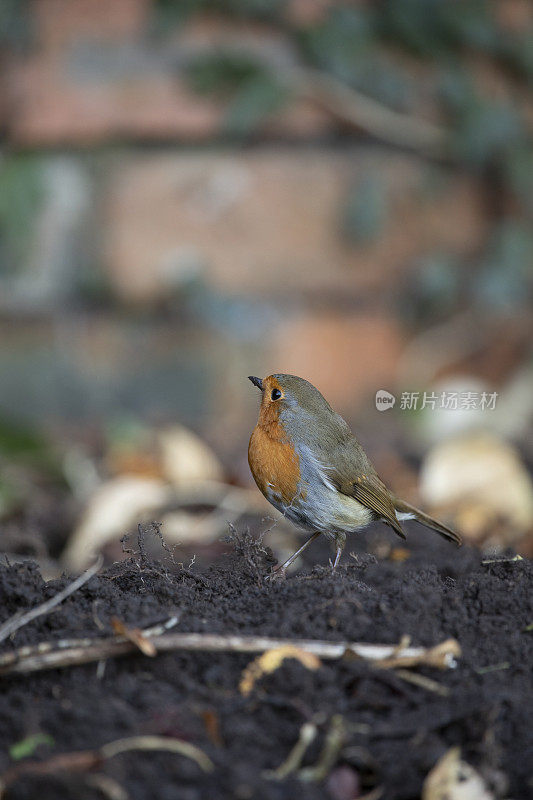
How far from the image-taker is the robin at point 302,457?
203cm

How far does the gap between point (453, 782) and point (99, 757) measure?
39cm

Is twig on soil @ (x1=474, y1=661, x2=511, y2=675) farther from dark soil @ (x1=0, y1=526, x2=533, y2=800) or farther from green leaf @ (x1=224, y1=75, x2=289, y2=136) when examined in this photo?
green leaf @ (x1=224, y1=75, x2=289, y2=136)

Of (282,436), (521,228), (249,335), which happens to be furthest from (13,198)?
(282,436)

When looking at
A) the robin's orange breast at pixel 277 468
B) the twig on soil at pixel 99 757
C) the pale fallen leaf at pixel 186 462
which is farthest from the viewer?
the pale fallen leaf at pixel 186 462

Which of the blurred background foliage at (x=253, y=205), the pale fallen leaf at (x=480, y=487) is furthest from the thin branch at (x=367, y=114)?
the pale fallen leaf at (x=480, y=487)

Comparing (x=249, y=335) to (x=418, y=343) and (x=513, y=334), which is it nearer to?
(x=418, y=343)

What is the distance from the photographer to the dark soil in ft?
3.57

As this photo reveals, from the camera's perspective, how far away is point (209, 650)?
129 centimetres

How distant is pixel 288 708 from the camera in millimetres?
1205

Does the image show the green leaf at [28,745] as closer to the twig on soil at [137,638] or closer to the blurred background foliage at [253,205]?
the twig on soil at [137,638]

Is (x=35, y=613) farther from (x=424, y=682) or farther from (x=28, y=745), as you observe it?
(x=424, y=682)

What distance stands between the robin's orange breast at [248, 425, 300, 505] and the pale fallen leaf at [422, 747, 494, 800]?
0.94m

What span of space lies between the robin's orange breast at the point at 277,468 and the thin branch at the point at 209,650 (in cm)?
73

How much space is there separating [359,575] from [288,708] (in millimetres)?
709
